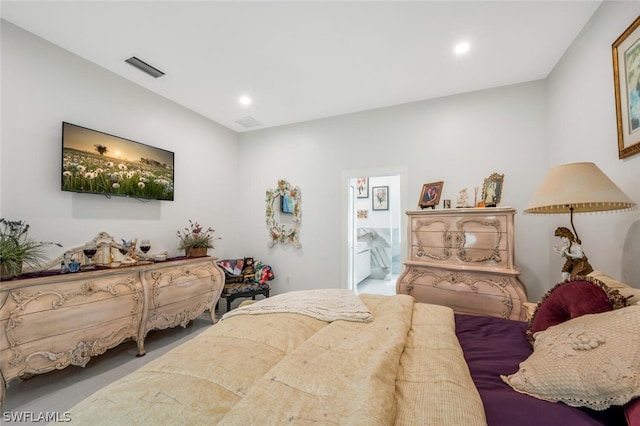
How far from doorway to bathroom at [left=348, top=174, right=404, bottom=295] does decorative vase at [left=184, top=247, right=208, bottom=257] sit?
111 inches

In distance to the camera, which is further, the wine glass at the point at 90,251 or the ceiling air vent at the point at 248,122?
the ceiling air vent at the point at 248,122

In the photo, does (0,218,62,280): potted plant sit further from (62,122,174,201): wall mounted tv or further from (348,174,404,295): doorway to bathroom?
(348,174,404,295): doorway to bathroom

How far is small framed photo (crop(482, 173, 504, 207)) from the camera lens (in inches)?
104

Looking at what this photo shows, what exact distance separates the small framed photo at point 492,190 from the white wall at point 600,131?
1.74 ft

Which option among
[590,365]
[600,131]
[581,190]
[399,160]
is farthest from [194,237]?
[600,131]

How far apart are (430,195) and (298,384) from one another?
2.64 meters

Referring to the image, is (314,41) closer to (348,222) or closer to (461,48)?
(461,48)

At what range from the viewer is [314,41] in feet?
7.34

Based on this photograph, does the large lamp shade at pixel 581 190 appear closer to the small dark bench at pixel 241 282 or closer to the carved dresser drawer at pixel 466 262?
the carved dresser drawer at pixel 466 262

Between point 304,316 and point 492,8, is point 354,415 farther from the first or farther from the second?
point 492,8

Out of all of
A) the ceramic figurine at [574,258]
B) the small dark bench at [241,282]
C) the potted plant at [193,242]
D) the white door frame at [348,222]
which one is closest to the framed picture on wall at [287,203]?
the white door frame at [348,222]

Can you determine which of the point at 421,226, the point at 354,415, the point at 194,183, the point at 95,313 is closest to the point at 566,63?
the point at 421,226

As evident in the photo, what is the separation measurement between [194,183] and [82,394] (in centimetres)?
256

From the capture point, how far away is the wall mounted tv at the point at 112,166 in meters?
2.41
